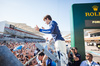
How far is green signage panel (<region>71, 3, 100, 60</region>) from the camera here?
2455 mm

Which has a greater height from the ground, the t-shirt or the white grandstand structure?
the white grandstand structure

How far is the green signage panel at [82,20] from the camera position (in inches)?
96.7

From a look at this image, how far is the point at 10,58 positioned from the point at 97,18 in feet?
8.46

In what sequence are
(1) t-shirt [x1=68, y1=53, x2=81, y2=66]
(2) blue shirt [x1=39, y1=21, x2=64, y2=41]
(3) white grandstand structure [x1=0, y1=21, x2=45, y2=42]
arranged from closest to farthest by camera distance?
1. (2) blue shirt [x1=39, y1=21, x2=64, y2=41]
2. (1) t-shirt [x1=68, y1=53, x2=81, y2=66]
3. (3) white grandstand structure [x1=0, y1=21, x2=45, y2=42]

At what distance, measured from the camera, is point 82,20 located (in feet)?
8.14

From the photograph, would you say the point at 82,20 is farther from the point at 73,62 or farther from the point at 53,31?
the point at 73,62

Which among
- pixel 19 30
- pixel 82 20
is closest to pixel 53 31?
pixel 82 20

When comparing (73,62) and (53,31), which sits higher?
(53,31)

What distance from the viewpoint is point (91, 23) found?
96.3 inches

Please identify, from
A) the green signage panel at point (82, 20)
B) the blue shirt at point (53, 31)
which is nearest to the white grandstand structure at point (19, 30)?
the blue shirt at point (53, 31)

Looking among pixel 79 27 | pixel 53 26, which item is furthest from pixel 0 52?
pixel 79 27

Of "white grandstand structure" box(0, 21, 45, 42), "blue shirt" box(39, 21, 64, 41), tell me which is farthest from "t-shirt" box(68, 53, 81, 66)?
"white grandstand structure" box(0, 21, 45, 42)

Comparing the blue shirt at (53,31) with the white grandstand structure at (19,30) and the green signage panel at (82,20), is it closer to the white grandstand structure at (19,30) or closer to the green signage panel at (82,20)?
the white grandstand structure at (19,30)

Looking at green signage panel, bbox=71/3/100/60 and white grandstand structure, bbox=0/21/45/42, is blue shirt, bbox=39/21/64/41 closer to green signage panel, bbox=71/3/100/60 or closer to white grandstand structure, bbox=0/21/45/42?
white grandstand structure, bbox=0/21/45/42
